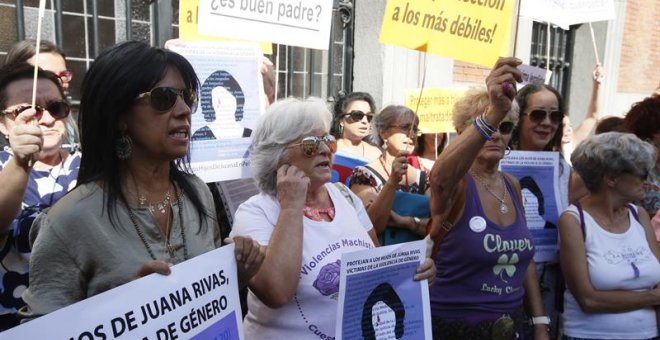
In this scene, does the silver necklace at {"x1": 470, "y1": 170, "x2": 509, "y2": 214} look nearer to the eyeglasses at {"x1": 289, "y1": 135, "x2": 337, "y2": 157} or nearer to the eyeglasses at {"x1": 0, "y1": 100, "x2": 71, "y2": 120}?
the eyeglasses at {"x1": 289, "y1": 135, "x2": 337, "y2": 157}

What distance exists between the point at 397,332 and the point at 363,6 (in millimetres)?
5258

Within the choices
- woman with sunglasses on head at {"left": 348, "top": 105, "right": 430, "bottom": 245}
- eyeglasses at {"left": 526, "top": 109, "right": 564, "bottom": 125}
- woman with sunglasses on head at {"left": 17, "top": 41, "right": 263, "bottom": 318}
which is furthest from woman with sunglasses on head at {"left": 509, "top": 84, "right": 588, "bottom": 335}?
woman with sunglasses on head at {"left": 17, "top": 41, "right": 263, "bottom": 318}

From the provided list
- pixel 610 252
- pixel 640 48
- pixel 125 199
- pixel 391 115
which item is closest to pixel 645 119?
pixel 610 252

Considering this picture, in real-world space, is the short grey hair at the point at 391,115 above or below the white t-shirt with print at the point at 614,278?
above

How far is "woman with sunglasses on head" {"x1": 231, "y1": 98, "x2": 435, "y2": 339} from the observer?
1898mm

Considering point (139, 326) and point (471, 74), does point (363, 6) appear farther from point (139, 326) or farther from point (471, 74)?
point (139, 326)

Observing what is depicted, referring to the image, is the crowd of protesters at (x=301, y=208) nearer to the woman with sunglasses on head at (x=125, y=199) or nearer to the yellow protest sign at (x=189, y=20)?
the woman with sunglasses on head at (x=125, y=199)

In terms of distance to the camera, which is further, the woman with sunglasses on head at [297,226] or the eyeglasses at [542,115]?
the eyeglasses at [542,115]

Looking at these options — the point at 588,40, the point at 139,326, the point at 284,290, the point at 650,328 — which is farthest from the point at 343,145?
the point at 588,40

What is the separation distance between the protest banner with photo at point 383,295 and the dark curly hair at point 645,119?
241 cm

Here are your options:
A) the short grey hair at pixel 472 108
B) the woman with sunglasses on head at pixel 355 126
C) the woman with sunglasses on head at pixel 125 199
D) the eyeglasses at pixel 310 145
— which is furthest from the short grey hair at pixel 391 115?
the woman with sunglasses on head at pixel 125 199

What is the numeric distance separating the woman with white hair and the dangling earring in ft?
7.08

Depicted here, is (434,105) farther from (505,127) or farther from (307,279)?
(307,279)

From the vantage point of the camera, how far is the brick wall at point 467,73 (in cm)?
782
